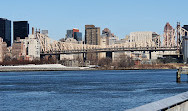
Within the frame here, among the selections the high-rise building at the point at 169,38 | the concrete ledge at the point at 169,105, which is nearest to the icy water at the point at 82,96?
the concrete ledge at the point at 169,105

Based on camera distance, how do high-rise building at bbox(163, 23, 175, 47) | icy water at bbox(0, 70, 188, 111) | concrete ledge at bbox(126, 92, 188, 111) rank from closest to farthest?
1. concrete ledge at bbox(126, 92, 188, 111)
2. icy water at bbox(0, 70, 188, 111)
3. high-rise building at bbox(163, 23, 175, 47)

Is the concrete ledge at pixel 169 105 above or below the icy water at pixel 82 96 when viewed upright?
above

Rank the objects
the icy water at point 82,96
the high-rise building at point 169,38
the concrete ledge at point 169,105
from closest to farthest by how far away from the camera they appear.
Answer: the concrete ledge at point 169,105 < the icy water at point 82,96 < the high-rise building at point 169,38

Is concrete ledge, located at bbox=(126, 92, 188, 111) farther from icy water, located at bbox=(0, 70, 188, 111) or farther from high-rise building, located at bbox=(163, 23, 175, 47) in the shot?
high-rise building, located at bbox=(163, 23, 175, 47)

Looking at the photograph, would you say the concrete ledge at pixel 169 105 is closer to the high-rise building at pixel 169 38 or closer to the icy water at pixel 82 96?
the icy water at pixel 82 96

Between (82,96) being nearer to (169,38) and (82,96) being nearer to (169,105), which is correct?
(169,105)

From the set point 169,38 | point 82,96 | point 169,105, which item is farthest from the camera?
point 169,38

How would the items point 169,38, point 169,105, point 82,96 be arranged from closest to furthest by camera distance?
1. point 169,105
2. point 82,96
3. point 169,38

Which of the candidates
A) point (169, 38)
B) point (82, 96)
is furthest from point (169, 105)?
point (169, 38)

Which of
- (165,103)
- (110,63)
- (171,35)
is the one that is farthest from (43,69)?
(165,103)

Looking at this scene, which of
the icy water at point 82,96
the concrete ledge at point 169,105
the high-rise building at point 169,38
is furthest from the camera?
the high-rise building at point 169,38

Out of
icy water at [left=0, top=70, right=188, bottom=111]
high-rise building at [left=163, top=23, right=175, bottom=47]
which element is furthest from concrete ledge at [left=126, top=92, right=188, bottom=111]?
high-rise building at [left=163, top=23, right=175, bottom=47]

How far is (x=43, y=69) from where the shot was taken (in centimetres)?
13662

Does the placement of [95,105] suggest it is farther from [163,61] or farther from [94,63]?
[94,63]
